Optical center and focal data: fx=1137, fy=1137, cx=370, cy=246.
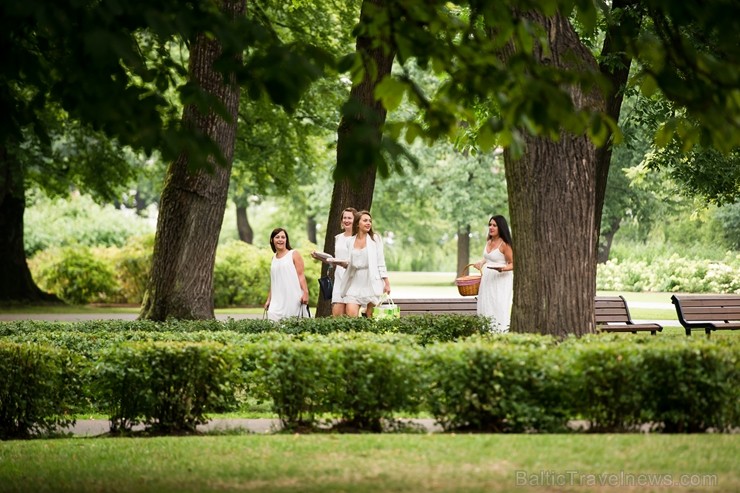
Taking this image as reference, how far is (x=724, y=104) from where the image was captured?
21.5 feet

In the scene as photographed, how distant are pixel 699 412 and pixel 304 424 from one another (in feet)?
10.3

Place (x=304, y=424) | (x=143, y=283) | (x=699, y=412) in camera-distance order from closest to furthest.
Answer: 1. (x=699, y=412)
2. (x=304, y=424)
3. (x=143, y=283)

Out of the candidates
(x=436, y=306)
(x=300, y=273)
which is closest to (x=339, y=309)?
(x=300, y=273)

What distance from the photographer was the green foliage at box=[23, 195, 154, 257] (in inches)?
1736

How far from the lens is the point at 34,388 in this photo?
9727 millimetres

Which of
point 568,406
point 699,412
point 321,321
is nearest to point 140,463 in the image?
point 568,406

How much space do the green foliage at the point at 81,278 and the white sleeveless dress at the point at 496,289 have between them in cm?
1974

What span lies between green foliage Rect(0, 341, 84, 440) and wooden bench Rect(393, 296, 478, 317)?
9.39m

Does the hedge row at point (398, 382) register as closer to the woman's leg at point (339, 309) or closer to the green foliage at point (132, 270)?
the woman's leg at point (339, 309)

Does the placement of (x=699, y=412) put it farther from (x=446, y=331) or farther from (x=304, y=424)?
(x=446, y=331)

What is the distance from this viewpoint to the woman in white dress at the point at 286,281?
16.6m

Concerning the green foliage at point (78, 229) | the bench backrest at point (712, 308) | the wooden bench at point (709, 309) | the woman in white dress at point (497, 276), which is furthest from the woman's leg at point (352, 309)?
the green foliage at point (78, 229)

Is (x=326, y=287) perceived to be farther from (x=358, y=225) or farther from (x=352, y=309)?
(x=358, y=225)

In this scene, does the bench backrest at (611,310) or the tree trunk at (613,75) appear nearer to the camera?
the tree trunk at (613,75)
